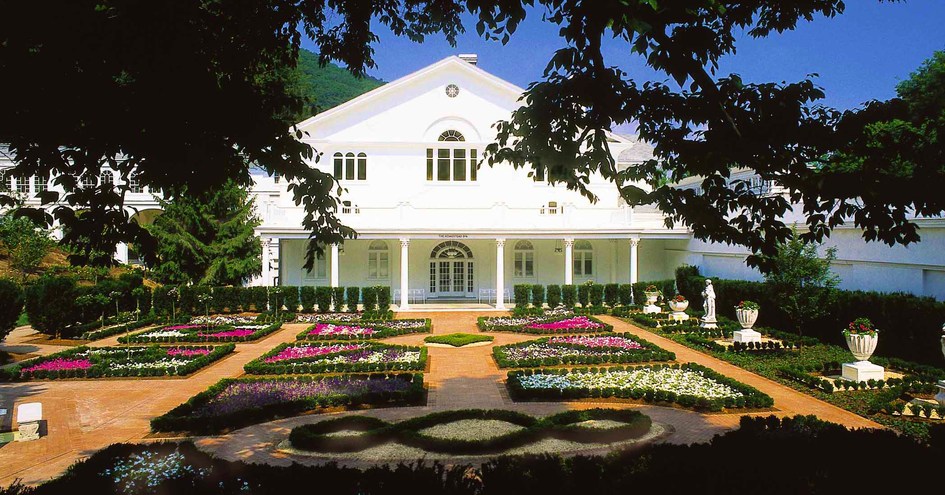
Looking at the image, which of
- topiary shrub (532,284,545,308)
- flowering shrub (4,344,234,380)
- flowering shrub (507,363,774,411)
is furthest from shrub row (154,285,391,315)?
flowering shrub (507,363,774,411)

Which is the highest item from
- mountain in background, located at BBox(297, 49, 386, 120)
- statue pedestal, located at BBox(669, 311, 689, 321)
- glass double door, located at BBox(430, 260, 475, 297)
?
mountain in background, located at BBox(297, 49, 386, 120)

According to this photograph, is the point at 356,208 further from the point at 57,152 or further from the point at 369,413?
the point at 57,152

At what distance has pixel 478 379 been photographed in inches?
564

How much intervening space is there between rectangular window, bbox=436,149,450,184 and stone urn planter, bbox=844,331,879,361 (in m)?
20.6

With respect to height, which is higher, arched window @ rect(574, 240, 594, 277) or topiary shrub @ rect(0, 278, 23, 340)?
arched window @ rect(574, 240, 594, 277)

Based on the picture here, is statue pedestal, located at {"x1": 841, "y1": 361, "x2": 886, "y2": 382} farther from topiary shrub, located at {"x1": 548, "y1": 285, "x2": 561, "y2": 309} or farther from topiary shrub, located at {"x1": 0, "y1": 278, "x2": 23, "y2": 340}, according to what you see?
topiary shrub, located at {"x1": 0, "y1": 278, "x2": 23, "y2": 340}

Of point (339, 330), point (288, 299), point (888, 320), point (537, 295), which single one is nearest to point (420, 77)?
point (537, 295)

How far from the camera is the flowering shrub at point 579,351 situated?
52.2ft

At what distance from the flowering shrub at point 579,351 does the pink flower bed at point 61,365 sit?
402 inches

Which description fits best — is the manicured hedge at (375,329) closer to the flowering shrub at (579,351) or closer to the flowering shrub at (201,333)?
the flowering shrub at (201,333)

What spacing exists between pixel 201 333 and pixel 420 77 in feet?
51.3

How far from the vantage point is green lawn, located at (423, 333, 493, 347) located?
1914 cm

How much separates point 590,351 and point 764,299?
320 inches

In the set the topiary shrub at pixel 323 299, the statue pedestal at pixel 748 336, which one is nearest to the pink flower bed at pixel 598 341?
the statue pedestal at pixel 748 336
